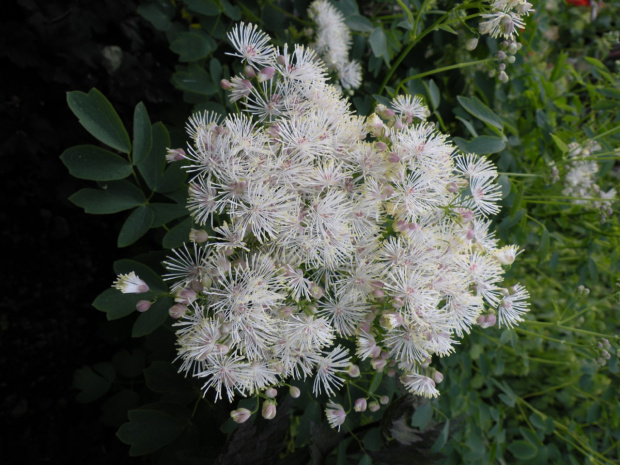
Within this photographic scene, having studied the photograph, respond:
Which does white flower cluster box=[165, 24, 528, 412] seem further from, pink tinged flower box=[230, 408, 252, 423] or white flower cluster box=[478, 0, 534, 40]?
white flower cluster box=[478, 0, 534, 40]

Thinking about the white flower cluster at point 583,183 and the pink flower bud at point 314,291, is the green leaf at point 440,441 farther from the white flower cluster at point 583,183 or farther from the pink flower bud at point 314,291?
the white flower cluster at point 583,183

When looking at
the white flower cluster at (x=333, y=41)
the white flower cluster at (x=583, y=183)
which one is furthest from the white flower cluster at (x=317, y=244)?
the white flower cluster at (x=583, y=183)

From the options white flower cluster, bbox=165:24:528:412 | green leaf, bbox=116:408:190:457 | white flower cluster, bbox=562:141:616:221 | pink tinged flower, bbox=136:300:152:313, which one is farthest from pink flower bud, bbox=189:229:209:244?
white flower cluster, bbox=562:141:616:221

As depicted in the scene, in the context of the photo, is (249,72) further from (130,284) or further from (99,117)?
(130,284)

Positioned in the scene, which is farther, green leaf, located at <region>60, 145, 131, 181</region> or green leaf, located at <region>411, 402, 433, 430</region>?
green leaf, located at <region>411, 402, 433, 430</region>

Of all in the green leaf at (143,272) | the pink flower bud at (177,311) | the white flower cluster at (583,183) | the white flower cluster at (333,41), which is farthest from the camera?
the white flower cluster at (583,183)
